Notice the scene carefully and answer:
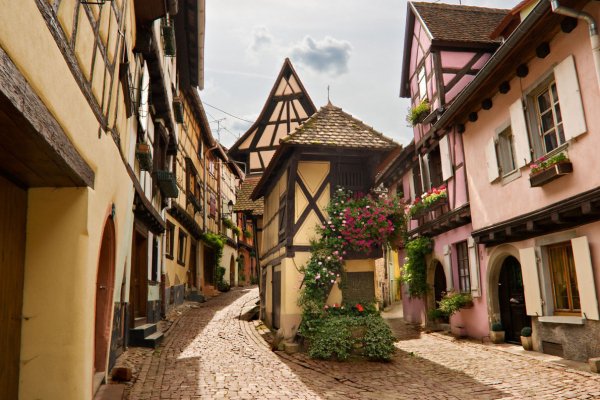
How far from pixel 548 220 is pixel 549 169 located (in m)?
0.89

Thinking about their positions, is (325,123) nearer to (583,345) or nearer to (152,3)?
(152,3)

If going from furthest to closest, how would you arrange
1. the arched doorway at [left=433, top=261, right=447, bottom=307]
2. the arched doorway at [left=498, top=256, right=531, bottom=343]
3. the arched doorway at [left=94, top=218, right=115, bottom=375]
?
the arched doorway at [left=433, top=261, right=447, bottom=307]
the arched doorway at [left=498, top=256, right=531, bottom=343]
the arched doorway at [left=94, top=218, right=115, bottom=375]

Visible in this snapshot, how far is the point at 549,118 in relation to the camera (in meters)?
8.45

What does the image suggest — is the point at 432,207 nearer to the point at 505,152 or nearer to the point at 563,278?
the point at 505,152

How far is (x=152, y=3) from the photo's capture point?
726cm

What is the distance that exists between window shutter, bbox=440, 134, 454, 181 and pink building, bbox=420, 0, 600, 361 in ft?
1.35

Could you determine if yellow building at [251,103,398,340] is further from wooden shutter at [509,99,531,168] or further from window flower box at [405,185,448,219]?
window flower box at [405,185,448,219]

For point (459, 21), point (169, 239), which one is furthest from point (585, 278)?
point (169, 239)

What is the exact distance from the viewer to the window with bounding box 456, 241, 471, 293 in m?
11.9

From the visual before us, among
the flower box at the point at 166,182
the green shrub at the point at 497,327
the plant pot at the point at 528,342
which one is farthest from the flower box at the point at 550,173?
the flower box at the point at 166,182

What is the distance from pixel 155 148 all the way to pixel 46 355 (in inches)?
295

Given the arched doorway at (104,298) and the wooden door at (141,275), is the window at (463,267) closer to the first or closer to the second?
the wooden door at (141,275)

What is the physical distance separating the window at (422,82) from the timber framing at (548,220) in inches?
203

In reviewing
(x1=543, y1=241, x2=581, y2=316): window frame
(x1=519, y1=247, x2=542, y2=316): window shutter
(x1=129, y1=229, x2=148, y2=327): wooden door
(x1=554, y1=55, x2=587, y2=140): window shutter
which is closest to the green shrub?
(x1=519, y1=247, x2=542, y2=316): window shutter
